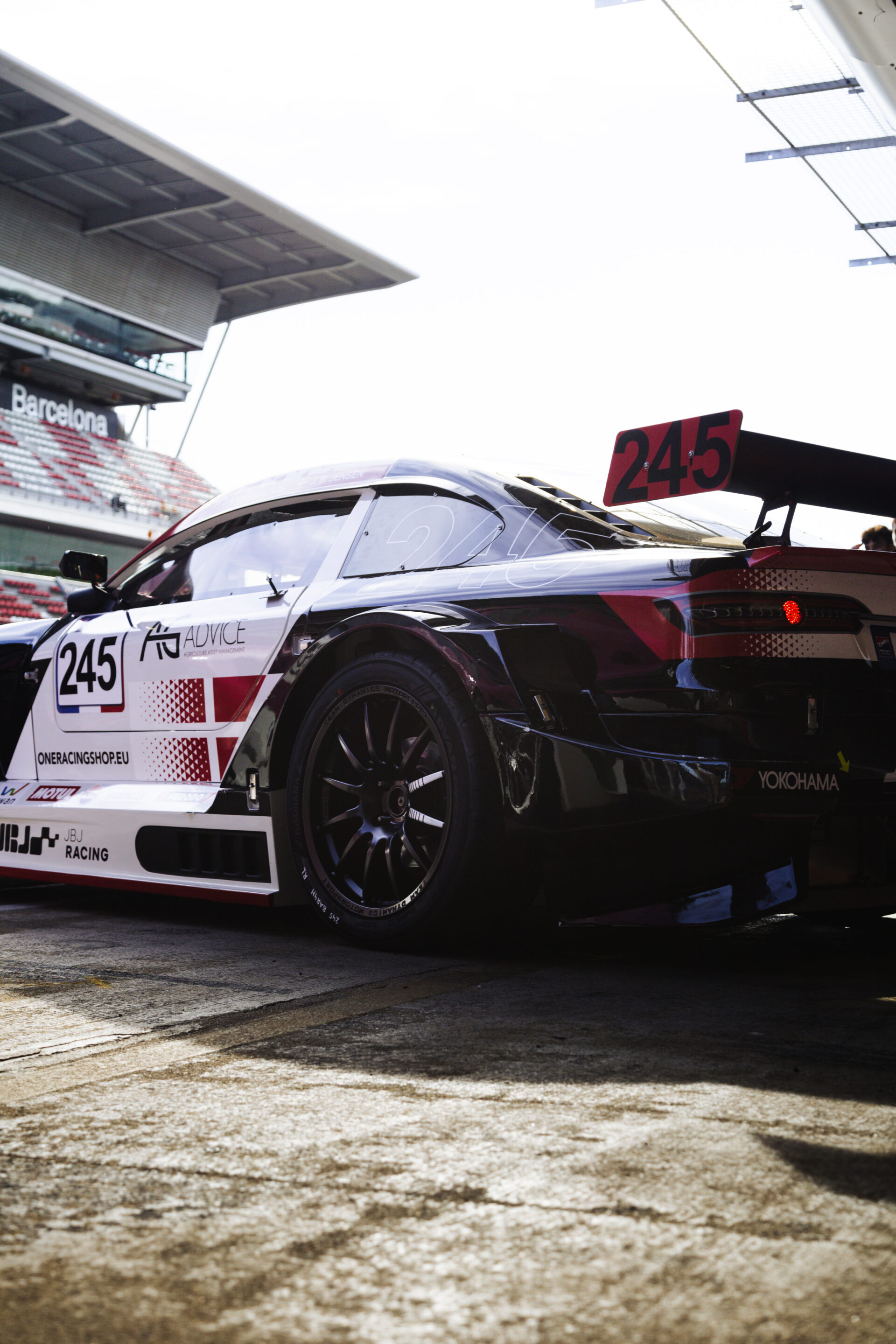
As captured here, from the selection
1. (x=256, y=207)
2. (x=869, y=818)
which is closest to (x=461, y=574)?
(x=869, y=818)

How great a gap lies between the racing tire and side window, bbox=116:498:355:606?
2.11 ft

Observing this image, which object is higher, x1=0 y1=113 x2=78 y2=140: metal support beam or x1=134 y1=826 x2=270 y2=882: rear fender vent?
x1=0 y1=113 x2=78 y2=140: metal support beam

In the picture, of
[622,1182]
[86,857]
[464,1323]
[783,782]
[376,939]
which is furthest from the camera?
[86,857]

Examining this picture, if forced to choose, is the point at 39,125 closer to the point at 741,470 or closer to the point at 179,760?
the point at 179,760

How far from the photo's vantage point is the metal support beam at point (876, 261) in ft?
33.4

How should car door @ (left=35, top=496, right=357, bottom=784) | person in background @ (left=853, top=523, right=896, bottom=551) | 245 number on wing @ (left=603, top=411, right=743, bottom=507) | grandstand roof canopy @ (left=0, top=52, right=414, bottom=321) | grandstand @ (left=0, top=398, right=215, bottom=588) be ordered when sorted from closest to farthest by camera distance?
245 number on wing @ (left=603, top=411, right=743, bottom=507) < car door @ (left=35, top=496, right=357, bottom=784) < person in background @ (left=853, top=523, right=896, bottom=551) < grandstand roof canopy @ (left=0, top=52, right=414, bottom=321) < grandstand @ (left=0, top=398, right=215, bottom=588)

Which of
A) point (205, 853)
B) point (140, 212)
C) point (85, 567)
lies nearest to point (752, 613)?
point (205, 853)

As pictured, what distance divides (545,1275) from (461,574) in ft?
7.57

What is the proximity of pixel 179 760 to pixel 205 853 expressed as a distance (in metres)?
0.34

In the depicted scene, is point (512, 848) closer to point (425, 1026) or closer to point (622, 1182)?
point (425, 1026)

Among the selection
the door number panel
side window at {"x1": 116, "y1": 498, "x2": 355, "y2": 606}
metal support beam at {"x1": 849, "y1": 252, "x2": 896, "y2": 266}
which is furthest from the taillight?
metal support beam at {"x1": 849, "y1": 252, "x2": 896, "y2": 266}

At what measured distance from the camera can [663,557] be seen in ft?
9.77

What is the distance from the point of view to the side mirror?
190 inches

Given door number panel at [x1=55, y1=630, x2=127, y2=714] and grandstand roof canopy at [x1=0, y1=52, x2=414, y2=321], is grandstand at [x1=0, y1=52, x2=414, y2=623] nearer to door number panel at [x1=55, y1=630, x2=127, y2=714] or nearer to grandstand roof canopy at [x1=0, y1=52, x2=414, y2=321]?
grandstand roof canopy at [x1=0, y1=52, x2=414, y2=321]
